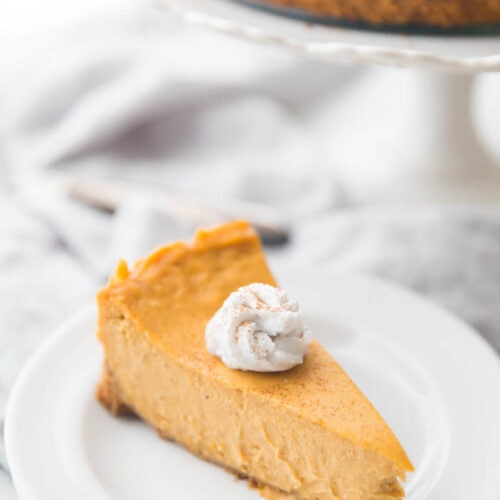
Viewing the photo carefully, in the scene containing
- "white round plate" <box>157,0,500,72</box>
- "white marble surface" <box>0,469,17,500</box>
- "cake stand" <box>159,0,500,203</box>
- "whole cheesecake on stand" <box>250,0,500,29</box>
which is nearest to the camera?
"white marble surface" <box>0,469,17,500</box>

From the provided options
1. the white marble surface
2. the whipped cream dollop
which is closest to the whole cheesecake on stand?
the whipped cream dollop

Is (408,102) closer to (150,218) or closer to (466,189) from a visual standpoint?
(466,189)

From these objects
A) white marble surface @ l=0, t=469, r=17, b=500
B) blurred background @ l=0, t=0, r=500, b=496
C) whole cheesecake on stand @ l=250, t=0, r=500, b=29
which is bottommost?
white marble surface @ l=0, t=469, r=17, b=500

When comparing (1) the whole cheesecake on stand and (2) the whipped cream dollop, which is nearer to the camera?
(2) the whipped cream dollop

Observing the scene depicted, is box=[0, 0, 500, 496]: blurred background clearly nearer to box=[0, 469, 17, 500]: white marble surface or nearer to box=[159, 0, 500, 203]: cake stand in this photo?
box=[159, 0, 500, 203]: cake stand

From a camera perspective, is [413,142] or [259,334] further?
[413,142]

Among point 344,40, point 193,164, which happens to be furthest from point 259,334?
point 193,164

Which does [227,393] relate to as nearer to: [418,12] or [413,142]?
[418,12]
